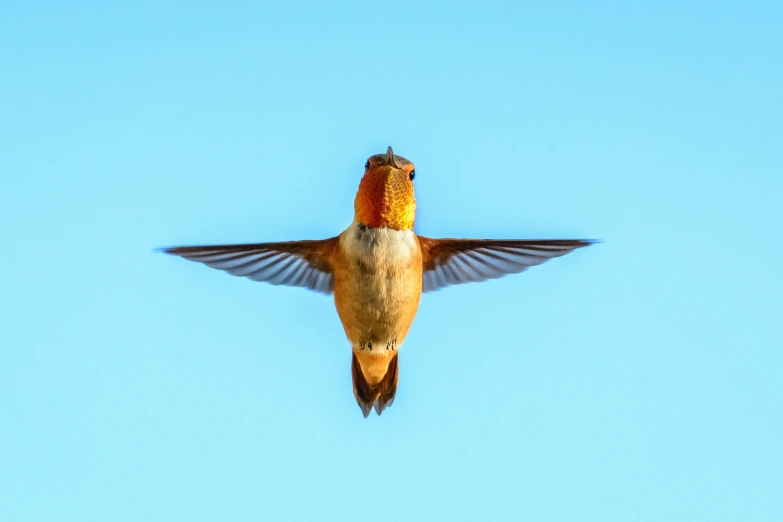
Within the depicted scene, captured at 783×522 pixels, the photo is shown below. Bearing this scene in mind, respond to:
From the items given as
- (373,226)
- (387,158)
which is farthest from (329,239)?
(387,158)

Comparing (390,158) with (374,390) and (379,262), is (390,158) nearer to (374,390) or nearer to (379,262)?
(379,262)

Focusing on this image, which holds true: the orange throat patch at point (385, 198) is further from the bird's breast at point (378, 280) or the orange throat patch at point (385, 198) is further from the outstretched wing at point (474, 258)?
the outstretched wing at point (474, 258)

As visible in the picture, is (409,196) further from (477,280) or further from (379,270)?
(477,280)

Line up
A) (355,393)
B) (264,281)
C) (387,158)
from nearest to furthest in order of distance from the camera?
(387,158)
(264,281)
(355,393)

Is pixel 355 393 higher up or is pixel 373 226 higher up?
pixel 373 226

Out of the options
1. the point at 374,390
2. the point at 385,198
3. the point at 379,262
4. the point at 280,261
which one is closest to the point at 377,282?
the point at 379,262

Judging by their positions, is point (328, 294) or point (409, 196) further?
point (328, 294)

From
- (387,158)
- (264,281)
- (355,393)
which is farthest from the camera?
(355,393)
